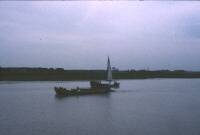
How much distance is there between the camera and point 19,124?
28.6 meters

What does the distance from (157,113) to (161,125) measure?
754cm

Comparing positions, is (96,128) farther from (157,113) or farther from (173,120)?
(157,113)

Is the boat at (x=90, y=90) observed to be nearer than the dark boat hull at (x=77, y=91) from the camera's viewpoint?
No

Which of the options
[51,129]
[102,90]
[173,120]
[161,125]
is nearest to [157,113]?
[173,120]

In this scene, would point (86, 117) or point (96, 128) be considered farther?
point (86, 117)

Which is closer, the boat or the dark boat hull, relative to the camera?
the dark boat hull

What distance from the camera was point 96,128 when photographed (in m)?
27.0

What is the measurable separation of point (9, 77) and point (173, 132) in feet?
347

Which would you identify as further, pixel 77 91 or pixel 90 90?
pixel 90 90

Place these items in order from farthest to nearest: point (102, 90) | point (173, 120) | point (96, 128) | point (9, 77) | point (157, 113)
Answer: point (9, 77) → point (102, 90) → point (157, 113) → point (173, 120) → point (96, 128)

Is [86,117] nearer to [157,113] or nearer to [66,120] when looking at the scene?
[66,120]

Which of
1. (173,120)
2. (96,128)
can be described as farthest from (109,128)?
(173,120)

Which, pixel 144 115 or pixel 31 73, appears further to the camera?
pixel 31 73

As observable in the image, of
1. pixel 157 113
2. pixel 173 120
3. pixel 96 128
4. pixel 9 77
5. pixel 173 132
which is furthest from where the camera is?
pixel 9 77
